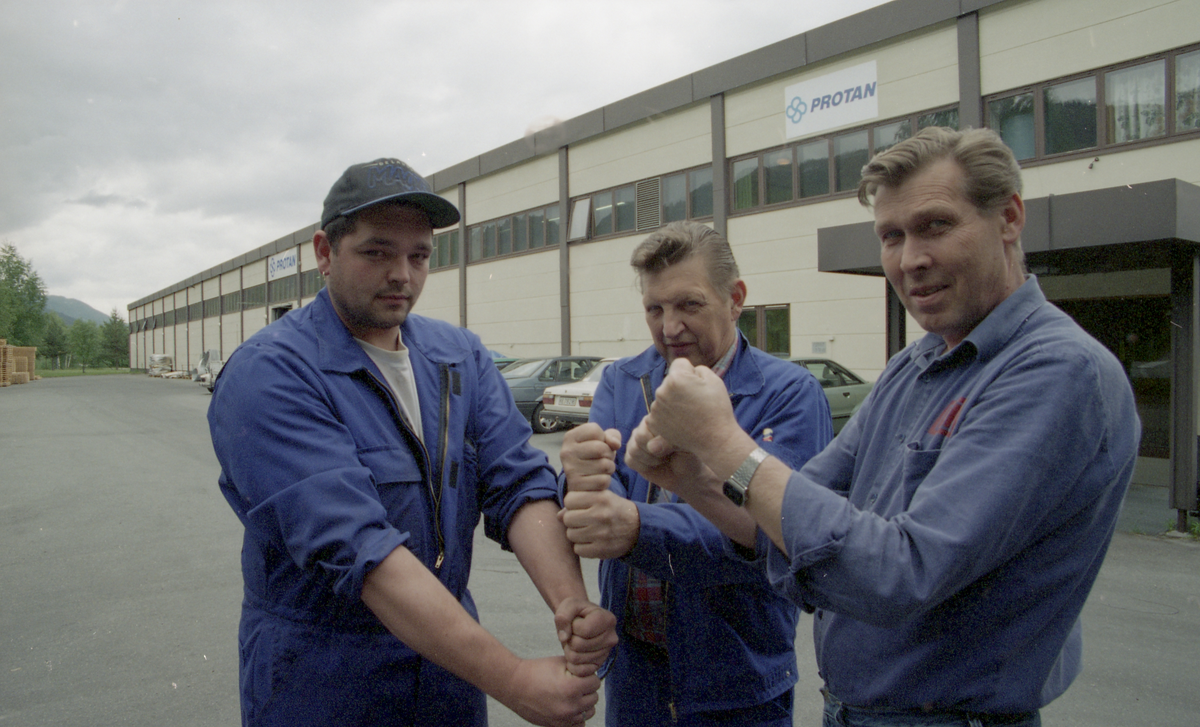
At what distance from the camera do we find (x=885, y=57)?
13.6m

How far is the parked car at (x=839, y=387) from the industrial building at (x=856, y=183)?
864 mm

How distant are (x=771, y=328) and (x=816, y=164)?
3505mm

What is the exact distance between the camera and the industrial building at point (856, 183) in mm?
8125

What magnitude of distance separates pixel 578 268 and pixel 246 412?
1879cm

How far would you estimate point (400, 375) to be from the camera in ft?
6.00

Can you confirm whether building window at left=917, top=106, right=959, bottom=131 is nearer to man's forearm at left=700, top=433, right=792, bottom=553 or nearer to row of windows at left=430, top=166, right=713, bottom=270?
row of windows at left=430, top=166, right=713, bottom=270

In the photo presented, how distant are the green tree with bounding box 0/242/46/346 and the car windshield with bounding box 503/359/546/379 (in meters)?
50.6

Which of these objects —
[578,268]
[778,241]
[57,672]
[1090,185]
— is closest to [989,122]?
[1090,185]

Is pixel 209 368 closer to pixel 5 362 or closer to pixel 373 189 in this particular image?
pixel 5 362

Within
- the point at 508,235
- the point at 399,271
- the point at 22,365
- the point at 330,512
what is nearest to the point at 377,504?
the point at 330,512

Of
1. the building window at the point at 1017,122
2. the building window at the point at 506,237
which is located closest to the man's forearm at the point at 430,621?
the building window at the point at 1017,122

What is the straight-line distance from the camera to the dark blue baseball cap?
1.69 meters

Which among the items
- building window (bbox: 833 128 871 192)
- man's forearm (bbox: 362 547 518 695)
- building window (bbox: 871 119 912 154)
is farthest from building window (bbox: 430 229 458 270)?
man's forearm (bbox: 362 547 518 695)

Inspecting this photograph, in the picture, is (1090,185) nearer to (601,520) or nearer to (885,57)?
(885,57)
